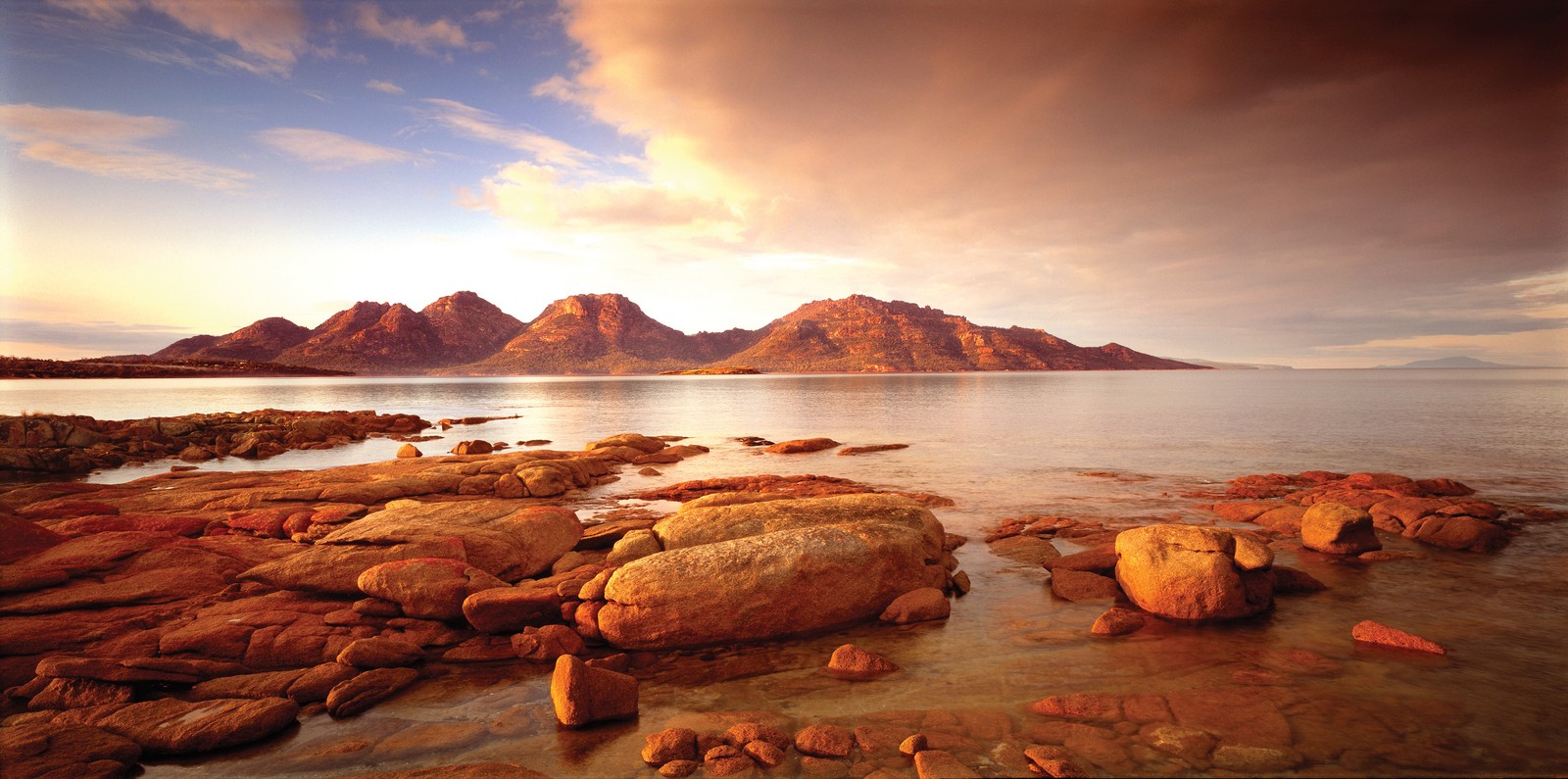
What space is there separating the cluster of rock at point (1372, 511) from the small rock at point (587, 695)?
16724mm

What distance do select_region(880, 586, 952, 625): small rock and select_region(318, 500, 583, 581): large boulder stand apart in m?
A: 7.39

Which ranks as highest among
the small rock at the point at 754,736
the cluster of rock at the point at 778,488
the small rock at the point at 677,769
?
the small rock at the point at 754,736

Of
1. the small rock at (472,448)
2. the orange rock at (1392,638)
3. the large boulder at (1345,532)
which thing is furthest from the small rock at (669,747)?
the small rock at (472,448)

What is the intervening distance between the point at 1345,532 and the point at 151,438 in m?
58.5

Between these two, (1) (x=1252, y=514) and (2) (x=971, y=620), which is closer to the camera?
(2) (x=971, y=620)

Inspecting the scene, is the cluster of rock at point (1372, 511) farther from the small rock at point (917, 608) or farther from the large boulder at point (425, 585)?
the large boulder at point (425, 585)

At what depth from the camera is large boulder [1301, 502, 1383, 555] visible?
14.7m

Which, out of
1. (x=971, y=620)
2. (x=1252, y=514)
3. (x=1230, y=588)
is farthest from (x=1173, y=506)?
(x=971, y=620)

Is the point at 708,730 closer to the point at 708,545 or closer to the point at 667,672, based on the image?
the point at 667,672

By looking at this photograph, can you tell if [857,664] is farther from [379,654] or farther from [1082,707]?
[379,654]

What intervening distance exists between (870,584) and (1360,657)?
756 centimetres

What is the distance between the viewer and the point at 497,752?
7.13 m

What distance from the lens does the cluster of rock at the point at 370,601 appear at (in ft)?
25.3

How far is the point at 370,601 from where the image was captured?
10.6 meters
